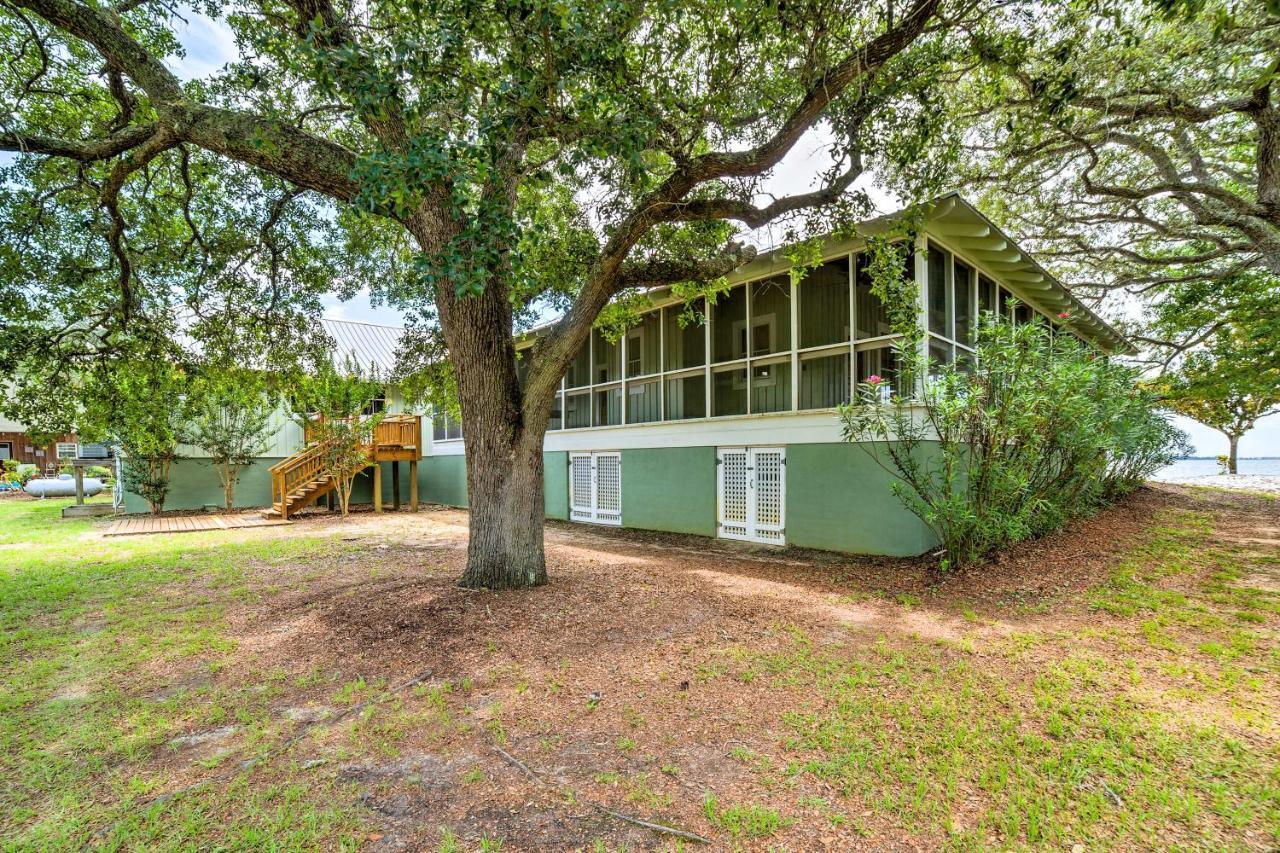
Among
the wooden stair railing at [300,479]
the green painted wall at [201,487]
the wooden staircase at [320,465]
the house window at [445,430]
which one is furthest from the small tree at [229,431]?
the house window at [445,430]

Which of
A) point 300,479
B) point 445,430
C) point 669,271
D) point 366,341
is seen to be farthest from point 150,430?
point 669,271

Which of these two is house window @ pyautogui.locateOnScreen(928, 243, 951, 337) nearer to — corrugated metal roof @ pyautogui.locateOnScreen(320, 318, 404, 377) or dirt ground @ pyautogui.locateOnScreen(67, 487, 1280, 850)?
dirt ground @ pyautogui.locateOnScreen(67, 487, 1280, 850)

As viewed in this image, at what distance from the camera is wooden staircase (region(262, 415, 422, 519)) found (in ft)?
42.5

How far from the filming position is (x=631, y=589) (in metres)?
5.80

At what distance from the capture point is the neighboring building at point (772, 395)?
25.1 feet

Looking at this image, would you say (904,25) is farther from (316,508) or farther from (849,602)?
(316,508)

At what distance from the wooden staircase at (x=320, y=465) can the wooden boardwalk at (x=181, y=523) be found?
1.99ft

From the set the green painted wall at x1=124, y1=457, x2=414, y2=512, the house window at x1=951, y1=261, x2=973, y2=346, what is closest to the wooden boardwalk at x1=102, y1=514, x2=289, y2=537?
the green painted wall at x1=124, y1=457, x2=414, y2=512

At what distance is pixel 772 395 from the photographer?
8.89 m

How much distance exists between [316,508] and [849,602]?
581 inches

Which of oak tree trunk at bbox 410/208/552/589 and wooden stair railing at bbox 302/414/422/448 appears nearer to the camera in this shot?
oak tree trunk at bbox 410/208/552/589

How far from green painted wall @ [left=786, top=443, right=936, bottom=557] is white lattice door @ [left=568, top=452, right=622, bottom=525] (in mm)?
4145

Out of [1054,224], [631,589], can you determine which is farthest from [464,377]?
[1054,224]

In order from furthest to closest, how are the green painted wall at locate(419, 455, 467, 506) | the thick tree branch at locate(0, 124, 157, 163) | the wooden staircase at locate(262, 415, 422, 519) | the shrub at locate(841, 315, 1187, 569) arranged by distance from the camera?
the green painted wall at locate(419, 455, 467, 506) < the wooden staircase at locate(262, 415, 422, 519) < the shrub at locate(841, 315, 1187, 569) < the thick tree branch at locate(0, 124, 157, 163)
